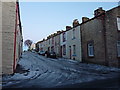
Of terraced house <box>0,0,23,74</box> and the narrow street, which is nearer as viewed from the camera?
the narrow street

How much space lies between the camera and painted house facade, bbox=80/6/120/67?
16.1 meters

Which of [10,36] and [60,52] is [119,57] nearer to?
[10,36]

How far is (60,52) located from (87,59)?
1166cm

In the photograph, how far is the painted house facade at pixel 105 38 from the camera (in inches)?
634

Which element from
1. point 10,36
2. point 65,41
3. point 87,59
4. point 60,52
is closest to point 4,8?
point 10,36

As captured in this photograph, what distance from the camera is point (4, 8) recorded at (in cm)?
1021

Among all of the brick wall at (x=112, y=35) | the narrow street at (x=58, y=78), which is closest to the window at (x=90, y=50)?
the brick wall at (x=112, y=35)

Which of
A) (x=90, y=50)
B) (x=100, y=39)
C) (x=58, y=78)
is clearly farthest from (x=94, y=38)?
(x=58, y=78)

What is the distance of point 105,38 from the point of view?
16266mm

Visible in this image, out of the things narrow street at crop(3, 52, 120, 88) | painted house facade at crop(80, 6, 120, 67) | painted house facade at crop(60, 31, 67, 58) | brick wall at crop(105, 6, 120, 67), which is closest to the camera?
narrow street at crop(3, 52, 120, 88)

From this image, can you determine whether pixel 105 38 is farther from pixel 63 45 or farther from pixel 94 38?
pixel 63 45

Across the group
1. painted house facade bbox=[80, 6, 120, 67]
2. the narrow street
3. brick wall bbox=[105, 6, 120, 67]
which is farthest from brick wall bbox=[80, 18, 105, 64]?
the narrow street

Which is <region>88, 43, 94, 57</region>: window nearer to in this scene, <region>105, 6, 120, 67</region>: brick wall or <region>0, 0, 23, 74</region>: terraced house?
<region>105, 6, 120, 67</region>: brick wall

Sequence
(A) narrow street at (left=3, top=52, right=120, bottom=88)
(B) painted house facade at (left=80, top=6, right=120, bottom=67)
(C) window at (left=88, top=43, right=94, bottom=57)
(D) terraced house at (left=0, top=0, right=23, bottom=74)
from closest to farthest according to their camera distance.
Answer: (A) narrow street at (left=3, top=52, right=120, bottom=88)
(D) terraced house at (left=0, top=0, right=23, bottom=74)
(B) painted house facade at (left=80, top=6, right=120, bottom=67)
(C) window at (left=88, top=43, right=94, bottom=57)
